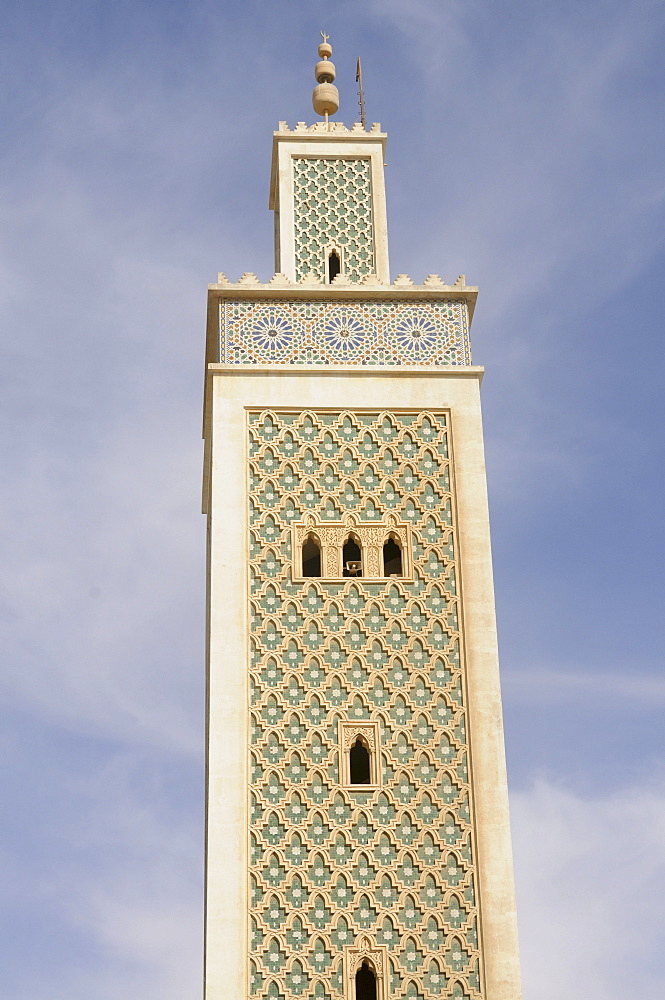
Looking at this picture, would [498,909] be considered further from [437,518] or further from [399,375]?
[399,375]

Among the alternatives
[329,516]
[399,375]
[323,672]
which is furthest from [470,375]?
[323,672]

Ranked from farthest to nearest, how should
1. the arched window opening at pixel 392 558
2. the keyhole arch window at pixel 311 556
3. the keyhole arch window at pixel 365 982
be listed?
the arched window opening at pixel 392 558 → the keyhole arch window at pixel 311 556 → the keyhole arch window at pixel 365 982

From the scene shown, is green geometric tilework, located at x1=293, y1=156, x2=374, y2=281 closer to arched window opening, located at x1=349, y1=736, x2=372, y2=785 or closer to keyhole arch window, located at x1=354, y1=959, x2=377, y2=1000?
arched window opening, located at x1=349, y1=736, x2=372, y2=785

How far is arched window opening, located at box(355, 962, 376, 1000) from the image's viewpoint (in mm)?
10852

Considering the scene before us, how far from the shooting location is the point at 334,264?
45.4 ft

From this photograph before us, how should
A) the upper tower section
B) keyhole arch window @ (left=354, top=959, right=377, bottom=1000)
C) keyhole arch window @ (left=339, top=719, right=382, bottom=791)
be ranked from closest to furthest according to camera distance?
keyhole arch window @ (left=354, top=959, right=377, bottom=1000) < keyhole arch window @ (left=339, top=719, right=382, bottom=791) < the upper tower section

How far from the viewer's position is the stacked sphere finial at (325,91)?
48.5 feet

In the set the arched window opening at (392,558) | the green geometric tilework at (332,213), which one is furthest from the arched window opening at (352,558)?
the green geometric tilework at (332,213)

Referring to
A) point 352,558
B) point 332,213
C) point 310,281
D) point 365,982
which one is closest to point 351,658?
point 352,558

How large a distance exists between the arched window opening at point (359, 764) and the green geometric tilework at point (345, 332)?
119 inches

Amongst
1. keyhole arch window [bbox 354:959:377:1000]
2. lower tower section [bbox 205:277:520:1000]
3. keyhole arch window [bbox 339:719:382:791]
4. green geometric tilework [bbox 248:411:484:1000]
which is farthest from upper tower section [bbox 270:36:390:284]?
keyhole arch window [bbox 354:959:377:1000]

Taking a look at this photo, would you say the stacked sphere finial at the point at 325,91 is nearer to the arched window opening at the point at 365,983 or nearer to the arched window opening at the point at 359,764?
the arched window opening at the point at 359,764

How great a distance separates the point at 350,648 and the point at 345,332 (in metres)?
2.67

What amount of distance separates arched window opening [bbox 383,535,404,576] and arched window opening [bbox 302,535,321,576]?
0.50m
